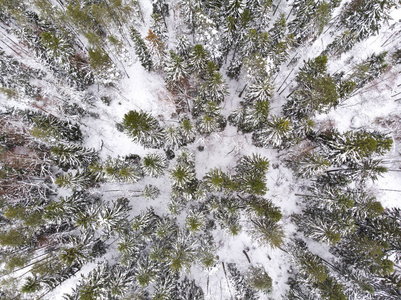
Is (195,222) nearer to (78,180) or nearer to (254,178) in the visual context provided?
A: (254,178)

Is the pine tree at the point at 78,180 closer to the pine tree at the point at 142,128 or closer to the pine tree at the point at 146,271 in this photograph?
the pine tree at the point at 142,128

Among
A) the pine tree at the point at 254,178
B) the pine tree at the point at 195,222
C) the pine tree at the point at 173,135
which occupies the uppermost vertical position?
the pine tree at the point at 173,135

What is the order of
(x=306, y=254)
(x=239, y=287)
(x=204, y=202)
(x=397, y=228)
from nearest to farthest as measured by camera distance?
1. (x=397, y=228)
2. (x=306, y=254)
3. (x=239, y=287)
4. (x=204, y=202)

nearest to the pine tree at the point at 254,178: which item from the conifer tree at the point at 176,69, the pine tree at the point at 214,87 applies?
the pine tree at the point at 214,87

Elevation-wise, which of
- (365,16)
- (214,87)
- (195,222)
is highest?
(365,16)

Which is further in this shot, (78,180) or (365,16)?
(365,16)

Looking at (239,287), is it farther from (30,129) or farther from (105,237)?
(30,129)

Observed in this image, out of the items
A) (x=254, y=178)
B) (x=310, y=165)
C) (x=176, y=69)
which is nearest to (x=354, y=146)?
(x=310, y=165)

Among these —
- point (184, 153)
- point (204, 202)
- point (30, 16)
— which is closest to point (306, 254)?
point (204, 202)
